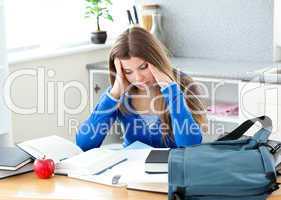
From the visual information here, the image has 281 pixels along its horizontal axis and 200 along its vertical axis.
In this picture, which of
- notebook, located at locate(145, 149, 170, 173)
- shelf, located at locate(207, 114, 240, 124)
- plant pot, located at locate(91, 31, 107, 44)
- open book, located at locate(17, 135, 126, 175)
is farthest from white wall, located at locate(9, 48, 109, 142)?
notebook, located at locate(145, 149, 170, 173)

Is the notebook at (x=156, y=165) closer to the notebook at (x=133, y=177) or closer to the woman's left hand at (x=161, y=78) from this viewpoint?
the notebook at (x=133, y=177)

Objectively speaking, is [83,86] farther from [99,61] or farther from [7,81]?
[7,81]

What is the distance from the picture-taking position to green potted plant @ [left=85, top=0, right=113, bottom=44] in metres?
3.87

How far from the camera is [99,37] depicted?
395 centimetres

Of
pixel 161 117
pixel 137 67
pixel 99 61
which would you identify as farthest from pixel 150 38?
pixel 99 61

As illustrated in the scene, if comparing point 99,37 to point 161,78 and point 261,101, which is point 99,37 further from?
point 161,78

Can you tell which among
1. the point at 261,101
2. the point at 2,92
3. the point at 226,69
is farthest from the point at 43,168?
the point at 226,69

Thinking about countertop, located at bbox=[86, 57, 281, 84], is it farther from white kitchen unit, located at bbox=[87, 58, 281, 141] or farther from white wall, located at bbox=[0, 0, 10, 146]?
white wall, located at bbox=[0, 0, 10, 146]

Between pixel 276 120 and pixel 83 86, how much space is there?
1.33 metres

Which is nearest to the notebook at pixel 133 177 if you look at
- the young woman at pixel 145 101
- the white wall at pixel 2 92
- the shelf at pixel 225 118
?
the young woman at pixel 145 101

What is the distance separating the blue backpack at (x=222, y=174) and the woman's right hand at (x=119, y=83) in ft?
2.25

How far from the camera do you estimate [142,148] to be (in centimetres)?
222

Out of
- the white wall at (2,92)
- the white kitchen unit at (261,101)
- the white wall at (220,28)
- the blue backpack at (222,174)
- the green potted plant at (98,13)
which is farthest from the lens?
the green potted plant at (98,13)

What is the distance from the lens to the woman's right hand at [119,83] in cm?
236
